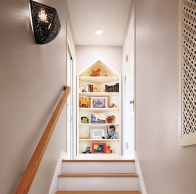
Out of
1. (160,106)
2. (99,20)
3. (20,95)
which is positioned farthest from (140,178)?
(99,20)

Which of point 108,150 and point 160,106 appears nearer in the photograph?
point 160,106

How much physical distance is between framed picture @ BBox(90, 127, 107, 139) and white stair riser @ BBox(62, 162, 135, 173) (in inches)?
93.2

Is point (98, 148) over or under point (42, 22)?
under

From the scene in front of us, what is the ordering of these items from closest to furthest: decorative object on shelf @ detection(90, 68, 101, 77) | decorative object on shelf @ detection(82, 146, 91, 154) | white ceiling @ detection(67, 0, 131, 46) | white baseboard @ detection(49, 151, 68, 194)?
white baseboard @ detection(49, 151, 68, 194)
white ceiling @ detection(67, 0, 131, 46)
decorative object on shelf @ detection(82, 146, 91, 154)
decorative object on shelf @ detection(90, 68, 101, 77)

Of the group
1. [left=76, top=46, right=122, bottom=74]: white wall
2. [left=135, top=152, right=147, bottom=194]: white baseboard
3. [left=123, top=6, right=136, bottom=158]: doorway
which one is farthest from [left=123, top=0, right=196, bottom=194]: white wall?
[left=76, top=46, right=122, bottom=74]: white wall

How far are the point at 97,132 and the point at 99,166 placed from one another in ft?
7.91

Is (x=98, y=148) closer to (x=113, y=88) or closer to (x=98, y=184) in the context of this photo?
(x=113, y=88)

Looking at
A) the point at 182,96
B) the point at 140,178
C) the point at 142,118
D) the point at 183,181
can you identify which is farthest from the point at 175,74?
the point at 140,178

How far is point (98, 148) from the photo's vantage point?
231 inches

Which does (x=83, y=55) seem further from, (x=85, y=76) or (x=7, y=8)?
(x=7, y=8)

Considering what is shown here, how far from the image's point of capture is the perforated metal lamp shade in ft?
6.74

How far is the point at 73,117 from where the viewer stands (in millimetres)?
5719

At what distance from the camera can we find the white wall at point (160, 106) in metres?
1.77

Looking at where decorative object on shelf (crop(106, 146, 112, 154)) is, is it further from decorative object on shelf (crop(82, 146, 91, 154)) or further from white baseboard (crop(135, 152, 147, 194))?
white baseboard (crop(135, 152, 147, 194))
